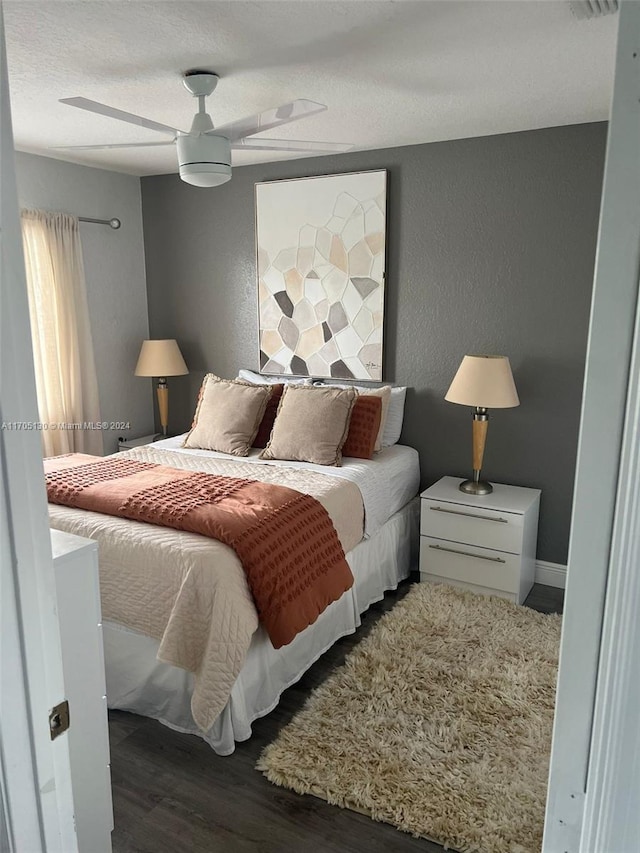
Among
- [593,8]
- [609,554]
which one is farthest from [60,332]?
[609,554]

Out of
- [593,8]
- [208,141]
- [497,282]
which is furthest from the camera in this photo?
[497,282]

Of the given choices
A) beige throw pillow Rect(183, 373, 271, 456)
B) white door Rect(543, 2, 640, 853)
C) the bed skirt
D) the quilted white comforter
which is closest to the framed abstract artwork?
beige throw pillow Rect(183, 373, 271, 456)

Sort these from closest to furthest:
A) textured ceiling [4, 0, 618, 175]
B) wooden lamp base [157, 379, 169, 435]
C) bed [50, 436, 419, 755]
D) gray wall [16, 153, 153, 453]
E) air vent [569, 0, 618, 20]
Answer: air vent [569, 0, 618, 20], textured ceiling [4, 0, 618, 175], bed [50, 436, 419, 755], gray wall [16, 153, 153, 453], wooden lamp base [157, 379, 169, 435]

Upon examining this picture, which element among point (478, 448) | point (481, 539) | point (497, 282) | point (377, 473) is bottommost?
point (481, 539)

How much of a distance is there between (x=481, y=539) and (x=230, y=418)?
5.14ft

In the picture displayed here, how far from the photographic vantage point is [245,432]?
364 cm

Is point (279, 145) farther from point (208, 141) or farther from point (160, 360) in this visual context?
point (160, 360)

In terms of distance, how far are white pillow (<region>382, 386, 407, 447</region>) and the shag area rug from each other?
112cm

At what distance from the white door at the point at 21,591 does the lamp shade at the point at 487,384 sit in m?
2.61

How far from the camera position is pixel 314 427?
135 inches

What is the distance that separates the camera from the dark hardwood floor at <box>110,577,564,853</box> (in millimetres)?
1855

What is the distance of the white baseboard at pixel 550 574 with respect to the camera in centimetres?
352

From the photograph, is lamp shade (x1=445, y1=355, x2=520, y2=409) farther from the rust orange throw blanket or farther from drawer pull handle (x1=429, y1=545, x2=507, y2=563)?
the rust orange throw blanket

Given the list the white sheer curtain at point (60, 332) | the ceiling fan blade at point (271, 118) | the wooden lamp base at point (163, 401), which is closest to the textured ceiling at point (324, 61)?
the ceiling fan blade at point (271, 118)
